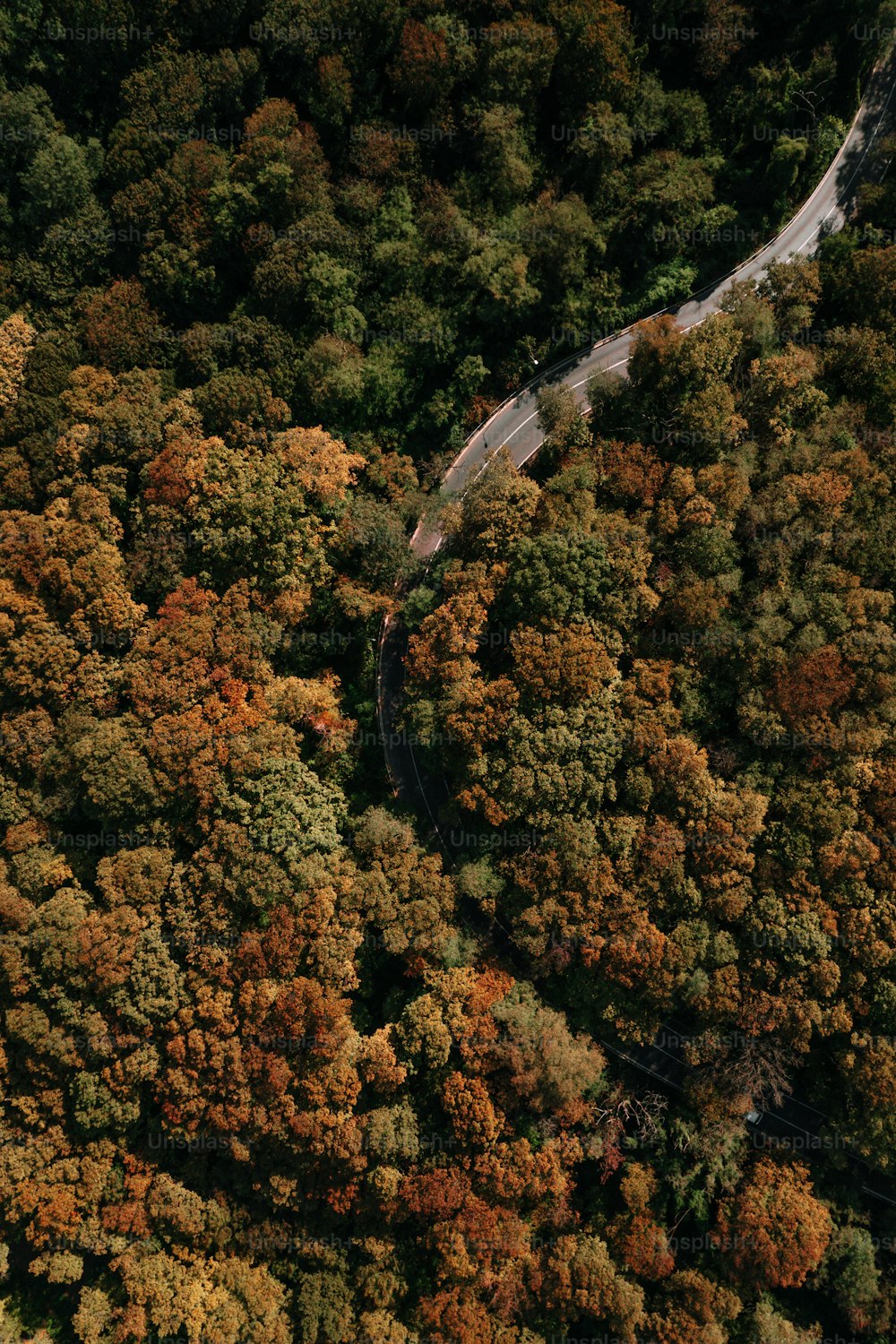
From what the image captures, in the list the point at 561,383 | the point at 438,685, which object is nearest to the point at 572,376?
the point at 561,383

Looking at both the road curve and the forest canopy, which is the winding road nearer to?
the road curve

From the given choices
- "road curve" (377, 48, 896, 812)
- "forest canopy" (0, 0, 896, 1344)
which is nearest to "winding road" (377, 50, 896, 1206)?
"road curve" (377, 48, 896, 812)

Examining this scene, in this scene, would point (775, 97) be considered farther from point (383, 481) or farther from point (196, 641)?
point (196, 641)

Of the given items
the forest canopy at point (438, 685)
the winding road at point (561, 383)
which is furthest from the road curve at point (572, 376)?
the forest canopy at point (438, 685)

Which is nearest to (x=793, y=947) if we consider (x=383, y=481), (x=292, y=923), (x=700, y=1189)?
(x=700, y=1189)

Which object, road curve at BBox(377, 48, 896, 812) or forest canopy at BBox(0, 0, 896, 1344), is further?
road curve at BBox(377, 48, 896, 812)

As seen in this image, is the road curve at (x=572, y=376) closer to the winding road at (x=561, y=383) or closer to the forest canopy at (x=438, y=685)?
the winding road at (x=561, y=383)
